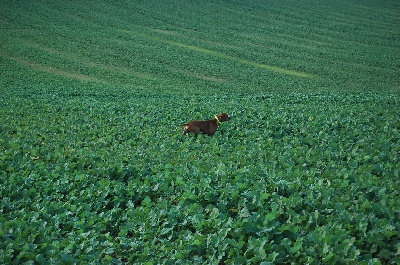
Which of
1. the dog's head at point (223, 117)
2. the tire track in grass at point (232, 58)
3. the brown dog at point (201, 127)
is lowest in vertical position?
the tire track in grass at point (232, 58)

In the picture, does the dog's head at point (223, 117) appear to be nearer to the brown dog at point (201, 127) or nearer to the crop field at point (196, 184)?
the crop field at point (196, 184)

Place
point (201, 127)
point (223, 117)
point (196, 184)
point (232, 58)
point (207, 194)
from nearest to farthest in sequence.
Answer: point (207, 194), point (196, 184), point (201, 127), point (223, 117), point (232, 58)

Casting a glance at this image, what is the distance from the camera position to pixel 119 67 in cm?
4112

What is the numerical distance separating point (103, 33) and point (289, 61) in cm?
2489

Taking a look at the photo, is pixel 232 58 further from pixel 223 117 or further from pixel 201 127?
pixel 201 127

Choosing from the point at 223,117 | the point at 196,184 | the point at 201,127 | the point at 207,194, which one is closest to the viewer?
the point at 207,194

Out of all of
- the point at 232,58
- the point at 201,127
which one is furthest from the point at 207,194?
the point at 232,58

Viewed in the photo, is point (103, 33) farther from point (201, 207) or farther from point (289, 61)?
point (201, 207)

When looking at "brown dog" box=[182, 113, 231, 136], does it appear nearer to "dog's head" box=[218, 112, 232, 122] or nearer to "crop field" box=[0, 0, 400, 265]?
"crop field" box=[0, 0, 400, 265]

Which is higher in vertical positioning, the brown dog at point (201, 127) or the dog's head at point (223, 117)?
the dog's head at point (223, 117)

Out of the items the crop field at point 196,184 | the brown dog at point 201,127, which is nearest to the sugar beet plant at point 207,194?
the crop field at point 196,184

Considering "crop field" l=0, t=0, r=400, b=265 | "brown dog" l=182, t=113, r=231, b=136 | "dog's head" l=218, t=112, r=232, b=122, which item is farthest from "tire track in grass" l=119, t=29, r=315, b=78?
"brown dog" l=182, t=113, r=231, b=136

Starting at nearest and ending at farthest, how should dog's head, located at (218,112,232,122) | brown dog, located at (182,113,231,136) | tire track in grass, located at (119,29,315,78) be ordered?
brown dog, located at (182,113,231,136), dog's head, located at (218,112,232,122), tire track in grass, located at (119,29,315,78)

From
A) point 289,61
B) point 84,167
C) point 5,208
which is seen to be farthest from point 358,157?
point 289,61
